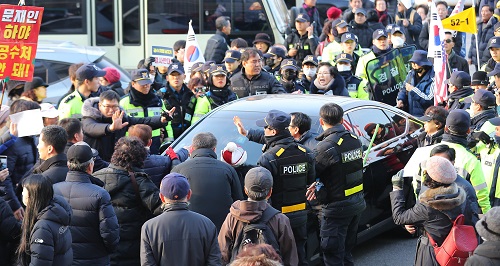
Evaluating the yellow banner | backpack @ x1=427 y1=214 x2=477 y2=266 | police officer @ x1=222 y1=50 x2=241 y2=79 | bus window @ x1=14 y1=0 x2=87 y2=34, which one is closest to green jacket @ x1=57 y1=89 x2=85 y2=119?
police officer @ x1=222 y1=50 x2=241 y2=79

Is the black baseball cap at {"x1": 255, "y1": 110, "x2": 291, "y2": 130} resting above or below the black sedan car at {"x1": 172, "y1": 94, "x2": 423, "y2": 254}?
above

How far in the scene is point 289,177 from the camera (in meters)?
7.34

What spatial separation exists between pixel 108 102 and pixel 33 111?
1023 mm

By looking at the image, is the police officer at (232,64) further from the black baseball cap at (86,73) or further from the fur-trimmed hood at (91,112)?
the fur-trimmed hood at (91,112)

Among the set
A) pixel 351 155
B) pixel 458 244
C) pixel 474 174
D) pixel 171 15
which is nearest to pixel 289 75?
pixel 351 155

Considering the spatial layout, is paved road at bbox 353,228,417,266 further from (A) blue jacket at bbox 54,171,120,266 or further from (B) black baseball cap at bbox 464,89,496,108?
(A) blue jacket at bbox 54,171,120,266

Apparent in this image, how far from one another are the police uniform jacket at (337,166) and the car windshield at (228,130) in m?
0.64

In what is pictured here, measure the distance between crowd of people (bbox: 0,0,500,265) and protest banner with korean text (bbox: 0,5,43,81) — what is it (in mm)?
498

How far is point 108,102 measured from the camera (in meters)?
9.09

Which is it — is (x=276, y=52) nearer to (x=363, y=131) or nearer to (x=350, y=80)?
(x=350, y=80)

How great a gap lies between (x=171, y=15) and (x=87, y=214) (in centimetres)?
1325

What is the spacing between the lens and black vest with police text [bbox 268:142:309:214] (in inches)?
→ 288

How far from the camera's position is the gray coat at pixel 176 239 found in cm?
588

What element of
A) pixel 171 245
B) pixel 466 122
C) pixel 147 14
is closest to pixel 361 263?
pixel 466 122
